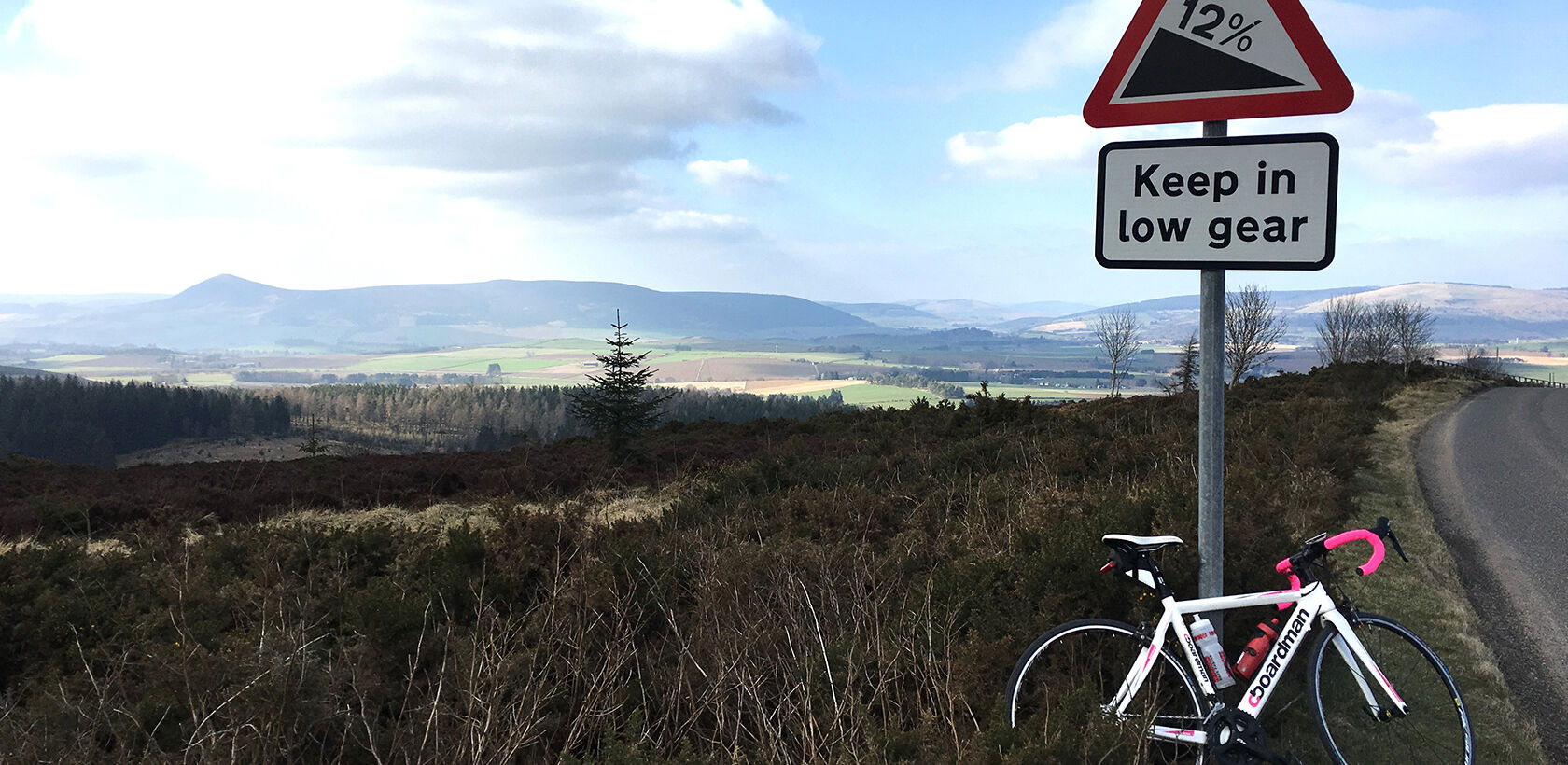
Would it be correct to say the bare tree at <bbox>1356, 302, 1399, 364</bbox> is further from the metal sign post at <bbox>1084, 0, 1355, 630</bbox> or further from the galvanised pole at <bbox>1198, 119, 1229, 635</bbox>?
the metal sign post at <bbox>1084, 0, 1355, 630</bbox>

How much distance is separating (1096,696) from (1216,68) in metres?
2.22

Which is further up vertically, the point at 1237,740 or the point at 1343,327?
the point at 1343,327

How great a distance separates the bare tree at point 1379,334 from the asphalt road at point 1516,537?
58008 millimetres

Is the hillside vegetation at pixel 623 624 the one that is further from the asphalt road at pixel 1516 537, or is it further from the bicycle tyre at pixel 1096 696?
the asphalt road at pixel 1516 537

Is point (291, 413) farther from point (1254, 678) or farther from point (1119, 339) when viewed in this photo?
point (1254, 678)

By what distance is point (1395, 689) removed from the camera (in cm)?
309

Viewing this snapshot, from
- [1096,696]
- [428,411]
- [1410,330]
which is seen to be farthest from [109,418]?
[1410,330]

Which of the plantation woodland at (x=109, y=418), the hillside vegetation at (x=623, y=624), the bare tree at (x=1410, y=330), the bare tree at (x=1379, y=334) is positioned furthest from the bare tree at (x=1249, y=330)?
the plantation woodland at (x=109, y=418)

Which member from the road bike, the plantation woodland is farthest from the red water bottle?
the plantation woodland

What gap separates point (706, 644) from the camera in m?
4.23

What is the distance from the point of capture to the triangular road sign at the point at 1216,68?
8.63ft

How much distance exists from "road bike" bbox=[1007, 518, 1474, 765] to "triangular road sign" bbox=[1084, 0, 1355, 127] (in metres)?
1.55

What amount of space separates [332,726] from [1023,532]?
3605 mm

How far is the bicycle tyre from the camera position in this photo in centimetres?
268
